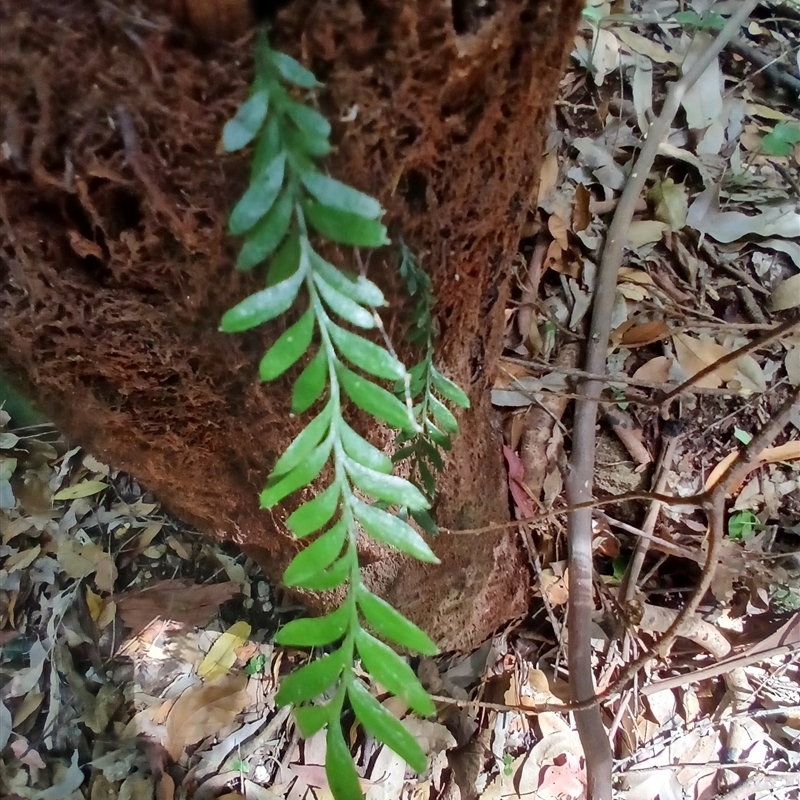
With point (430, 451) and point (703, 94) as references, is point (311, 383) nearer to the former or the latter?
point (430, 451)

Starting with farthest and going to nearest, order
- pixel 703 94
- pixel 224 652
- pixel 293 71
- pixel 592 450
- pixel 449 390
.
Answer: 1. pixel 703 94
2. pixel 224 652
3. pixel 592 450
4. pixel 449 390
5. pixel 293 71

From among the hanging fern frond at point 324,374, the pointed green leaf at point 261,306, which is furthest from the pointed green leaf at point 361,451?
the pointed green leaf at point 261,306

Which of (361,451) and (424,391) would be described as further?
(424,391)

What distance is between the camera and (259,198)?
1.40 ft

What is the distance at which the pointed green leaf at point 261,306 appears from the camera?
0.44m

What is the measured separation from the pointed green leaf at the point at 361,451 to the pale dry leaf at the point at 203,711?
947 millimetres

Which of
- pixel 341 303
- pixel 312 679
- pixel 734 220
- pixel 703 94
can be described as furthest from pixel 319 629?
pixel 703 94

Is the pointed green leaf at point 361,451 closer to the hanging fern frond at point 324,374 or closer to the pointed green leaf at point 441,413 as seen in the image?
the hanging fern frond at point 324,374

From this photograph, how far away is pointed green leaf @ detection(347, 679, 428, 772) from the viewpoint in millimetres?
487

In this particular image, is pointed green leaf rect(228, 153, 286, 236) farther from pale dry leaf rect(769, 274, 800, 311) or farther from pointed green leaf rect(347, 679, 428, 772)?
pale dry leaf rect(769, 274, 800, 311)

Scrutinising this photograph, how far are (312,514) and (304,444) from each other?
0.05 m

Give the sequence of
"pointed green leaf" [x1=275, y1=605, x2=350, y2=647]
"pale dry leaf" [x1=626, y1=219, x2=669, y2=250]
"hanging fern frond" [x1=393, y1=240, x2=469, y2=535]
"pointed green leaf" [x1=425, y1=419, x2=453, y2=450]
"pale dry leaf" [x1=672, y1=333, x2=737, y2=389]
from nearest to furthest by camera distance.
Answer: "pointed green leaf" [x1=275, y1=605, x2=350, y2=647] → "hanging fern frond" [x1=393, y1=240, x2=469, y2=535] → "pointed green leaf" [x1=425, y1=419, x2=453, y2=450] → "pale dry leaf" [x1=672, y1=333, x2=737, y2=389] → "pale dry leaf" [x1=626, y1=219, x2=669, y2=250]

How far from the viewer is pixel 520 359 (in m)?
1.24

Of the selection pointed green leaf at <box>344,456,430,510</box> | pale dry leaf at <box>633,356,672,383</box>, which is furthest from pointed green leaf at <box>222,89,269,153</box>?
pale dry leaf at <box>633,356,672,383</box>
